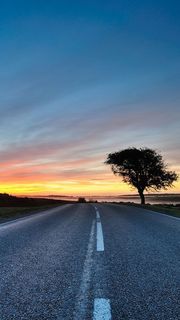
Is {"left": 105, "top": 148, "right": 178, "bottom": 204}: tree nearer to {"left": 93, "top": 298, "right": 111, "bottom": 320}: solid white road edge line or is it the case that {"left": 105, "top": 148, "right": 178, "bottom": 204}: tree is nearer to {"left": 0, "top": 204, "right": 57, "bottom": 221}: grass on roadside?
{"left": 0, "top": 204, "right": 57, "bottom": 221}: grass on roadside

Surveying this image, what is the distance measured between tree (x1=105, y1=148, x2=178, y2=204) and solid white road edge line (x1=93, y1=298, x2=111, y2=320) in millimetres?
49511

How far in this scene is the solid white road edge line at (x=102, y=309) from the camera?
3707 millimetres

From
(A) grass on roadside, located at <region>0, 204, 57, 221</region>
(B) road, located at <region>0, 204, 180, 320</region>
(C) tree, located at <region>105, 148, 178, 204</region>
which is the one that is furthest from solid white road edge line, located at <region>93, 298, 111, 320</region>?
(C) tree, located at <region>105, 148, 178, 204</region>

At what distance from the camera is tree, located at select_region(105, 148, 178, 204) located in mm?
53031

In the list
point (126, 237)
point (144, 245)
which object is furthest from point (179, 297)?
point (126, 237)

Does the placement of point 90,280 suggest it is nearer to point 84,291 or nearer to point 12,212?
point 84,291

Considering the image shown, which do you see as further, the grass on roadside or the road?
the grass on roadside

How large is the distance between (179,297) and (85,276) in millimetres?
1568

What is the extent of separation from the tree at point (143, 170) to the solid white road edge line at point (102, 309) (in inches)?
1949

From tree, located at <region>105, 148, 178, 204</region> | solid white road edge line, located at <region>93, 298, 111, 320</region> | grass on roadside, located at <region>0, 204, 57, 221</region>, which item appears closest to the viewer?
solid white road edge line, located at <region>93, 298, 111, 320</region>

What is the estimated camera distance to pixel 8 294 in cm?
453

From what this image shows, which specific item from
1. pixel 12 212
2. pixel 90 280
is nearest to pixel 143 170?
pixel 12 212

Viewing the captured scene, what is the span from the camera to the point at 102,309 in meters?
3.94

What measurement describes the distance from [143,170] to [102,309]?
50677mm
